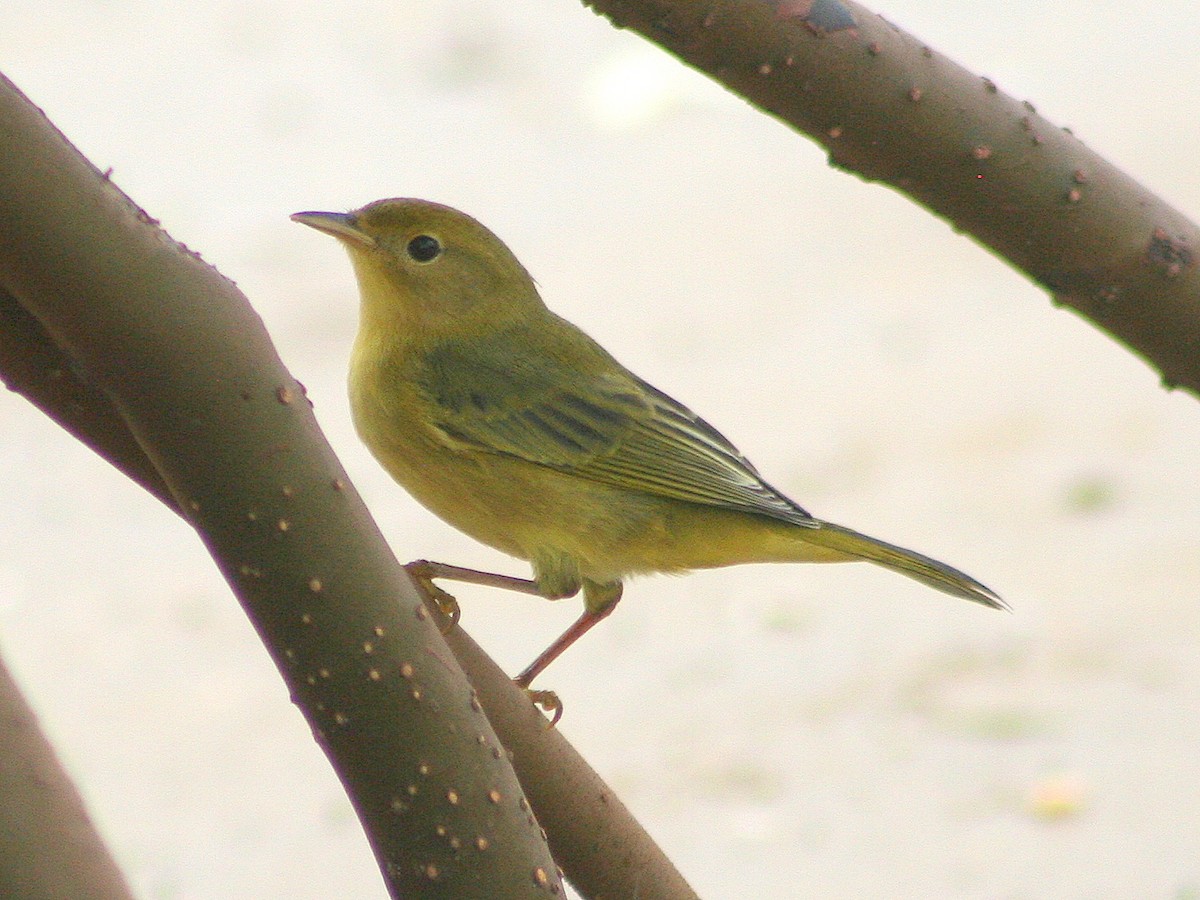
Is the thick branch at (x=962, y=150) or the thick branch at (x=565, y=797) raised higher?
the thick branch at (x=962, y=150)

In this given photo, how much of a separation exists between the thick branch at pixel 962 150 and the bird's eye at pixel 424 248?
1.20 metres

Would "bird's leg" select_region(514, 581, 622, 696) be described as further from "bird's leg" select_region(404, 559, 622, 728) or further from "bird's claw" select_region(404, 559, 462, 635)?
"bird's claw" select_region(404, 559, 462, 635)

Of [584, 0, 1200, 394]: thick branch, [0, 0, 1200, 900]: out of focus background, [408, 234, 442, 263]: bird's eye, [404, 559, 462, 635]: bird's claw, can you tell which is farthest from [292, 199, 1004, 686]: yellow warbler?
[0, 0, 1200, 900]: out of focus background

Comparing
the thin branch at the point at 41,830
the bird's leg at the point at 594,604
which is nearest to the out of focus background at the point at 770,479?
the bird's leg at the point at 594,604

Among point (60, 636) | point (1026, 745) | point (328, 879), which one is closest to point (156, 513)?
point (60, 636)

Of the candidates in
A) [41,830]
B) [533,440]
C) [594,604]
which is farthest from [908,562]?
[41,830]

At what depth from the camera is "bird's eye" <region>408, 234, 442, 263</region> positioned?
10.8ft

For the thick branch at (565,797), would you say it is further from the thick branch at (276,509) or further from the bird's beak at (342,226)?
the bird's beak at (342,226)

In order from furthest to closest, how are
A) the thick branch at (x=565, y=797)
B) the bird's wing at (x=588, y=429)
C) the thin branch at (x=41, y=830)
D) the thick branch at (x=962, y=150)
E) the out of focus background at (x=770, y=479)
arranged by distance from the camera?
the out of focus background at (x=770, y=479)
the bird's wing at (x=588, y=429)
the thick branch at (x=962, y=150)
the thick branch at (x=565, y=797)
the thin branch at (x=41, y=830)

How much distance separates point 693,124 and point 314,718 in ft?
30.6

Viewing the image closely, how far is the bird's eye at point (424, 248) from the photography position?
3307mm

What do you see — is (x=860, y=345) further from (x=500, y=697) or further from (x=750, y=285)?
(x=500, y=697)

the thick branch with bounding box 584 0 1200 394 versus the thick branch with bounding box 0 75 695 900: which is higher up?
the thick branch with bounding box 584 0 1200 394

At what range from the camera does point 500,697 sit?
1978mm
